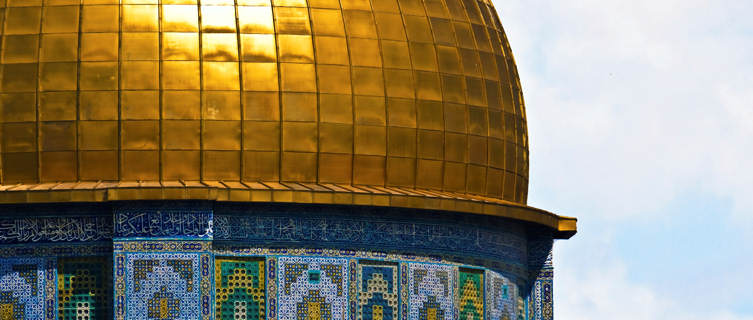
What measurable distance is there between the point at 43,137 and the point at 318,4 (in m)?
4.56

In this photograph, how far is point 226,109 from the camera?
39094 millimetres

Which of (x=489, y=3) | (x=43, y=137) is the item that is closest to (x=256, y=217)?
(x=43, y=137)

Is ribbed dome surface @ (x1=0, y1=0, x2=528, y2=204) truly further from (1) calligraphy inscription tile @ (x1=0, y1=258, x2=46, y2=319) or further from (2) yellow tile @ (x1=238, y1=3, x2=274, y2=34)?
(1) calligraphy inscription tile @ (x1=0, y1=258, x2=46, y2=319)

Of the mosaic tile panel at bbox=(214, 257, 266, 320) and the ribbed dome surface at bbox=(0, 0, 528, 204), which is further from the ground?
the ribbed dome surface at bbox=(0, 0, 528, 204)

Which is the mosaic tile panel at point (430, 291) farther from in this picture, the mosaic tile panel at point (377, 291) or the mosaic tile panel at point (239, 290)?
the mosaic tile panel at point (239, 290)

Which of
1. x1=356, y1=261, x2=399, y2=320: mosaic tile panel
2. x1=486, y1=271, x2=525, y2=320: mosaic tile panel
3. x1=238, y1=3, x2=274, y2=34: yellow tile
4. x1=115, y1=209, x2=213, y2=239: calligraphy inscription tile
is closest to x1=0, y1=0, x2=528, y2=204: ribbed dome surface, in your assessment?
x1=238, y1=3, x2=274, y2=34: yellow tile

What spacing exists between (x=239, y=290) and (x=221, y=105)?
8.75 ft

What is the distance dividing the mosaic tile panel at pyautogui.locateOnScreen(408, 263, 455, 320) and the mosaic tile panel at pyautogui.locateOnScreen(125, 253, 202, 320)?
341 cm

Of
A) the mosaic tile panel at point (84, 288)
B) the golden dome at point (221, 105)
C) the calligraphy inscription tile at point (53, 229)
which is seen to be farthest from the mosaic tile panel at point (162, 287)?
the golden dome at point (221, 105)

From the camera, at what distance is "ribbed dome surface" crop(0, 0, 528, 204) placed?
1532 inches

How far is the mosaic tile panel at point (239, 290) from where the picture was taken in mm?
38594

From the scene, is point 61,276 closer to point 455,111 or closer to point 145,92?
point 145,92

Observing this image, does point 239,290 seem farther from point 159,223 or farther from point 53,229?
point 53,229

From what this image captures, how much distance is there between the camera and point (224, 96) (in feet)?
128
